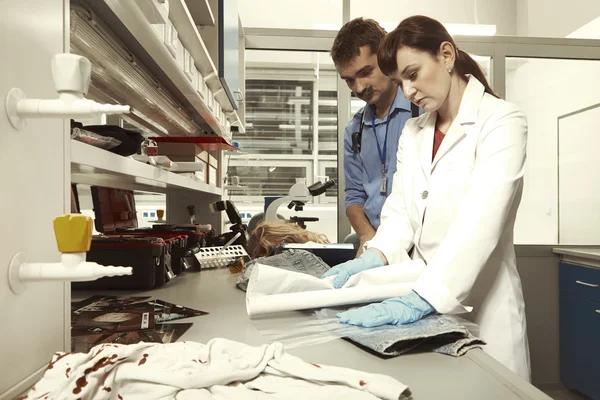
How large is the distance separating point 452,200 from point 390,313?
0.62 metres

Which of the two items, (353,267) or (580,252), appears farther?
(580,252)

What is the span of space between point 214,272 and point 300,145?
297 cm

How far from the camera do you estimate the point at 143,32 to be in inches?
44.2

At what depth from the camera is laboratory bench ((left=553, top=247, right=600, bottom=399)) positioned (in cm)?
297

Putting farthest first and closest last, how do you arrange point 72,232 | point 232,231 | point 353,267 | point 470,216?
point 232,231
point 353,267
point 470,216
point 72,232

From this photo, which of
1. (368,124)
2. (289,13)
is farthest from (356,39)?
(289,13)

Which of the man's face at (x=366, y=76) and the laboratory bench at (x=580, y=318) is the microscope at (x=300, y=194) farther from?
the laboratory bench at (x=580, y=318)

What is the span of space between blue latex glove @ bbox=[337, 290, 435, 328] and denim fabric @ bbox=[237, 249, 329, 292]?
454mm

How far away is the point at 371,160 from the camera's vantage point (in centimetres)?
225

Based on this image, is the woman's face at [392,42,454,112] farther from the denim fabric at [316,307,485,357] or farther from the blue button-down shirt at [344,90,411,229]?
the denim fabric at [316,307,485,357]

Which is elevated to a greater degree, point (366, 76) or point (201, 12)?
point (201, 12)

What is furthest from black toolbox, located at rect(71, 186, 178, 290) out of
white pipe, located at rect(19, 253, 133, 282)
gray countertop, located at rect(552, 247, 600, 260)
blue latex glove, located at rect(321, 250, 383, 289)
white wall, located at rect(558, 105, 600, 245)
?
white wall, located at rect(558, 105, 600, 245)

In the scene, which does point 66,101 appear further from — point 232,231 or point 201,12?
point 232,231

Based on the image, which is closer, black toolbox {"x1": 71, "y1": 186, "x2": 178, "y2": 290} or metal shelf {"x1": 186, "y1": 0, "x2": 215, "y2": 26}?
black toolbox {"x1": 71, "y1": 186, "x2": 178, "y2": 290}
